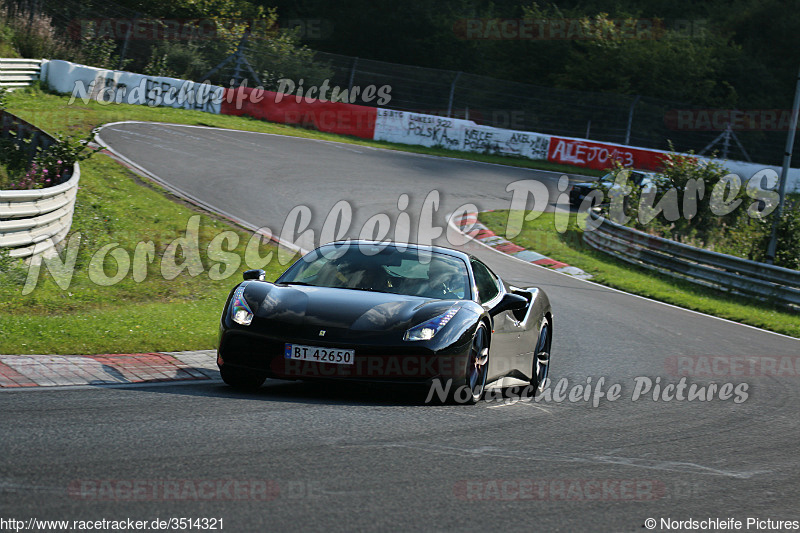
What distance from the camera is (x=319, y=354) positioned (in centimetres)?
668

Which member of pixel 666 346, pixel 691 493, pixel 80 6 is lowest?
pixel 666 346

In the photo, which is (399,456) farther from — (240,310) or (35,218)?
(35,218)

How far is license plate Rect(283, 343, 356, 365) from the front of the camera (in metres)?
6.65

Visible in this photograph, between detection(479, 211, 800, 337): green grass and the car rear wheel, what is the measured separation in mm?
10322

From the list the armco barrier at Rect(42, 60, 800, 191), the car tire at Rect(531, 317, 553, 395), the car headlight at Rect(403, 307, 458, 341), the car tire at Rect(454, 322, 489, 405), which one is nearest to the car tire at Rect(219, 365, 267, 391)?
the car headlight at Rect(403, 307, 458, 341)

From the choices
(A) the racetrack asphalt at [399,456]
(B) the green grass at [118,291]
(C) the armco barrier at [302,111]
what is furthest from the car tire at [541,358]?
(C) the armco barrier at [302,111]

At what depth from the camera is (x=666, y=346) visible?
480 inches

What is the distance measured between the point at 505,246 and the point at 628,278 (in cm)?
307

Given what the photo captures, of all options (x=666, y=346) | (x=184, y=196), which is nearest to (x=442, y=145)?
(x=184, y=196)

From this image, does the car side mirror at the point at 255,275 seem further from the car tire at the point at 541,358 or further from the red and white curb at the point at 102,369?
the car tire at the point at 541,358

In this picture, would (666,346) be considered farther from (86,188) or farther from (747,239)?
(747,239)

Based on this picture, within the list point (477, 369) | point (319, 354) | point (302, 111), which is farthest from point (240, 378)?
point (302, 111)

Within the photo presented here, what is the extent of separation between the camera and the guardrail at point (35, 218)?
440 inches

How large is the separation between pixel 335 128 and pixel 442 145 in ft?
14.5
